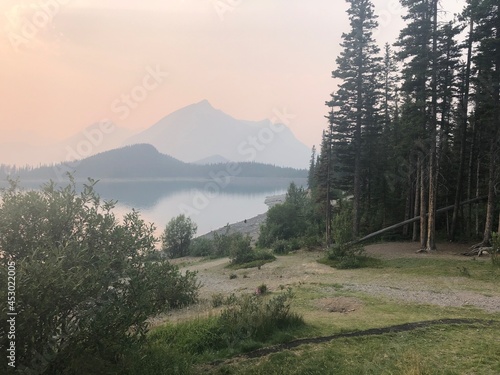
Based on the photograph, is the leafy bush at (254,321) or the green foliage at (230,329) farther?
the leafy bush at (254,321)

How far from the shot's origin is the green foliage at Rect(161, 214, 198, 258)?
4150 cm

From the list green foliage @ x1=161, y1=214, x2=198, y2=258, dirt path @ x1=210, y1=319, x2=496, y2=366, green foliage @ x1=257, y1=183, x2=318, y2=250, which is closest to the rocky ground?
dirt path @ x1=210, y1=319, x2=496, y2=366

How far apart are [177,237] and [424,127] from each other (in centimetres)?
2910

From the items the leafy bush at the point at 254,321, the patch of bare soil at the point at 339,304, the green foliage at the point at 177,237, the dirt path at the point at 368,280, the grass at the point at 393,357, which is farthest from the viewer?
the green foliage at the point at 177,237

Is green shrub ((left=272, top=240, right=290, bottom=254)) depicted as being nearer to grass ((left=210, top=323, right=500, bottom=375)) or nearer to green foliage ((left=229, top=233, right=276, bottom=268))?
green foliage ((left=229, top=233, right=276, bottom=268))

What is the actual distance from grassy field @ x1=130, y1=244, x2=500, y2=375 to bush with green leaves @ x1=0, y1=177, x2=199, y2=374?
1392 millimetres

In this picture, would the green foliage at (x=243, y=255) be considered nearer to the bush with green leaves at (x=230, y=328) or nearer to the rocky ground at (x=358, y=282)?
the rocky ground at (x=358, y=282)

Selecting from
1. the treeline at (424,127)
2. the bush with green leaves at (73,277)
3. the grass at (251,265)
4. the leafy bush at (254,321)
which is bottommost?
the grass at (251,265)

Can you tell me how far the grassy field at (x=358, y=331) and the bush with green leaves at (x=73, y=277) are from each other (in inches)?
54.8

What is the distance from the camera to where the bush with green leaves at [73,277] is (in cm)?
524

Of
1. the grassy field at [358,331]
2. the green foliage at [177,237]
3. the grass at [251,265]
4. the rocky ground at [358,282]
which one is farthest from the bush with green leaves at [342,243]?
the green foliage at [177,237]

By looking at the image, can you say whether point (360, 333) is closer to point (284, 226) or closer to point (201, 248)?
point (284, 226)

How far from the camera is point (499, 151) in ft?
71.2

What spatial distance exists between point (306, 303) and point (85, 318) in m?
9.35
